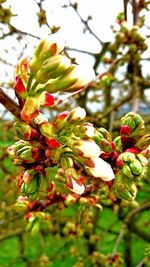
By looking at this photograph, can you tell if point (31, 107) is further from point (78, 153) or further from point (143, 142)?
point (143, 142)

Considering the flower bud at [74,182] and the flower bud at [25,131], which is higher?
the flower bud at [25,131]

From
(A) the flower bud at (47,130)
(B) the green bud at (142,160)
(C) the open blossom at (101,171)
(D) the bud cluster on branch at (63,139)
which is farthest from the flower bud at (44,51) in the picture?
(B) the green bud at (142,160)

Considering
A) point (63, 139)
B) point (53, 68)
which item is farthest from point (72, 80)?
point (63, 139)

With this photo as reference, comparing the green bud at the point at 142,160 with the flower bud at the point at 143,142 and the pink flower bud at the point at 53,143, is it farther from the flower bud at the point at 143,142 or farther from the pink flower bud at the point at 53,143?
the pink flower bud at the point at 53,143

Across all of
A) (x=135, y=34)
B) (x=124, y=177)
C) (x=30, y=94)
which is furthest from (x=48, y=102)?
(x=135, y=34)

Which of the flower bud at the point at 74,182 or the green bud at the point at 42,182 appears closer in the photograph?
the flower bud at the point at 74,182

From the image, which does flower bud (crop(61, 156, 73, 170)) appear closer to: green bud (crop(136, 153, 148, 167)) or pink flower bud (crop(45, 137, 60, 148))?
pink flower bud (crop(45, 137, 60, 148))

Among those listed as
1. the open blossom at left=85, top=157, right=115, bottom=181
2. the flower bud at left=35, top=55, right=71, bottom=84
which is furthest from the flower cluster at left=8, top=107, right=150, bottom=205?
the flower bud at left=35, top=55, right=71, bottom=84
